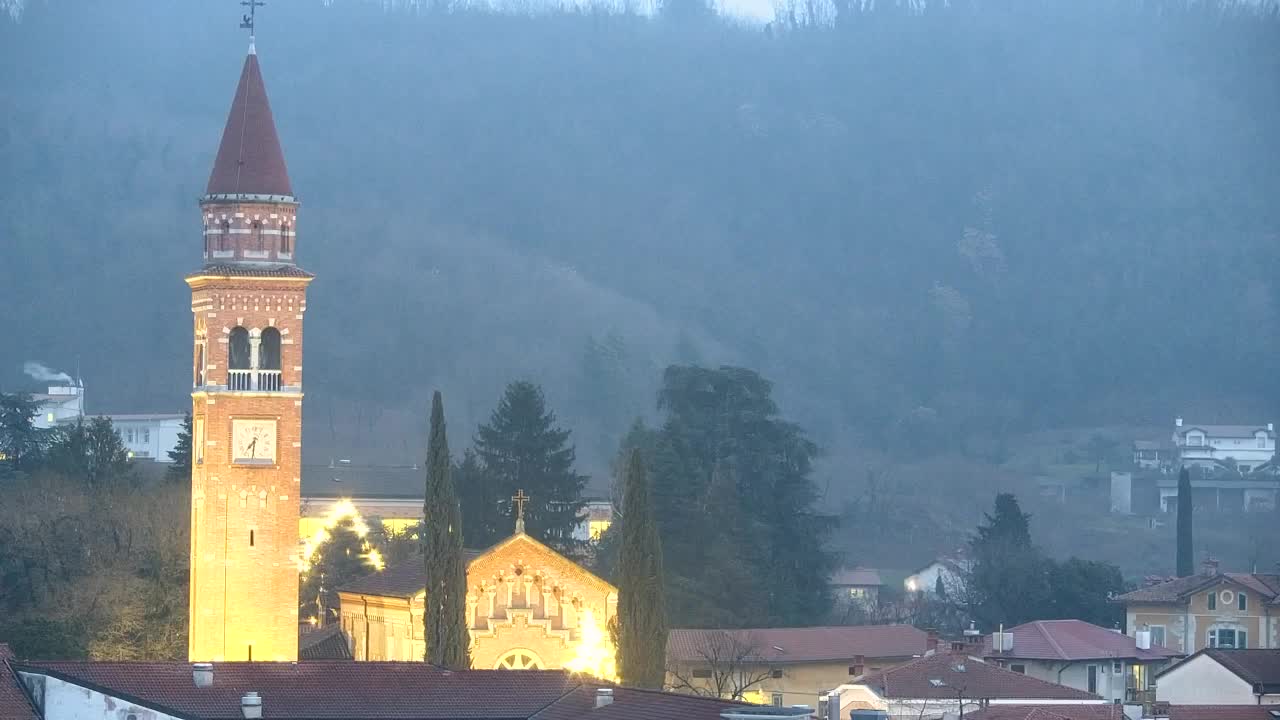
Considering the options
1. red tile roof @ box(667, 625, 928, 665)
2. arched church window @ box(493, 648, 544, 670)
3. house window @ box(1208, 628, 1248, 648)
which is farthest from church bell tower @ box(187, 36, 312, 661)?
house window @ box(1208, 628, 1248, 648)

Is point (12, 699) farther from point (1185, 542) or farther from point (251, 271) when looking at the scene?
point (1185, 542)

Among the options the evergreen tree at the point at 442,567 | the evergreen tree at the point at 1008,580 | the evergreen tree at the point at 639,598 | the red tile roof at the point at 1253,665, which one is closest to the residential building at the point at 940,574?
the evergreen tree at the point at 1008,580

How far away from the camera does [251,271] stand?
71.1 meters

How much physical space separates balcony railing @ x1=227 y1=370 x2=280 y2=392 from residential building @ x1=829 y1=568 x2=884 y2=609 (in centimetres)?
5853

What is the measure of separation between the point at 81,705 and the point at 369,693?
713 centimetres

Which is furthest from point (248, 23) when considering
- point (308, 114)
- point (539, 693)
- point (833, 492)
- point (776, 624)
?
point (308, 114)

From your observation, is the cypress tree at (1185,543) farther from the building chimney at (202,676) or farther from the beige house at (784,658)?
the building chimney at (202,676)

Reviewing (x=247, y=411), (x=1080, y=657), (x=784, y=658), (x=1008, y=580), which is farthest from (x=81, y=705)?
(x=1008, y=580)

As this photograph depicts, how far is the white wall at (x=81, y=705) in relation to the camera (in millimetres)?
48469

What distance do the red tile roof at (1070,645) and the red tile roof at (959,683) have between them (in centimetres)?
949

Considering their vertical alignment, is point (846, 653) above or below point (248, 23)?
below

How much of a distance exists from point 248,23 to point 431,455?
15105mm

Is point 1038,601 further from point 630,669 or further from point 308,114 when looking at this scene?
point 308,114

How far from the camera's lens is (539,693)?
179ft
